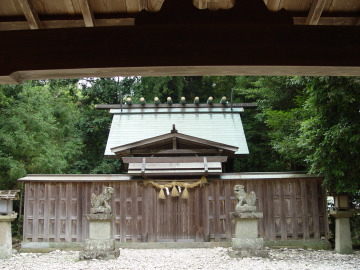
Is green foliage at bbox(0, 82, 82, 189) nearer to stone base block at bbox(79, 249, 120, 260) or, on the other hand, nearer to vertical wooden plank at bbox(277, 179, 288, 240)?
stone base block at bbox(79, 249, 120, 260)

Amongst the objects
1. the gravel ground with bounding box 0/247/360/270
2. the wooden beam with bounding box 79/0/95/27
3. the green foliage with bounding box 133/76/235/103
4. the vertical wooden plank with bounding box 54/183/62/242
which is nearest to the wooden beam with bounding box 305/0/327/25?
the wooden beam with bounding box 79/0/95/27

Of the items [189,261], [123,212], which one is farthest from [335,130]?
[123,212]

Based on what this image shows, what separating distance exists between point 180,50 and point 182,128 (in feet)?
41.6

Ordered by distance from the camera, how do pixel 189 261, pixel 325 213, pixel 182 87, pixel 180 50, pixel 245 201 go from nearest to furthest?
pixel 180 50, pixel 189 261, pixel 245 201, pixel 325 213, pixel 182 87

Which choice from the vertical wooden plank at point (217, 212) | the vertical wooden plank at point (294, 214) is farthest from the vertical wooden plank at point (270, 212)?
the vertical wooden plank at point (217, 212)

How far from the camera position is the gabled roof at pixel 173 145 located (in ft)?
42.0

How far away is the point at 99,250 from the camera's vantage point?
9578mm

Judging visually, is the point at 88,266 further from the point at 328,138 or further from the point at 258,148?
the point at 258,148

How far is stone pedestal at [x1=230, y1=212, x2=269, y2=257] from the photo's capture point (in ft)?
31.0

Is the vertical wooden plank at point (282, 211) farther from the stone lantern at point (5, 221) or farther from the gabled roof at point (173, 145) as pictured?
the stone lantern at point (5, 221)

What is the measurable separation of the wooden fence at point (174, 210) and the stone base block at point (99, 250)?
2.45 metres

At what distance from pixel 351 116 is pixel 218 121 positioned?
23.2 ft

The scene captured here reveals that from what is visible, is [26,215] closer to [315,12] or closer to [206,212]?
[206,212]

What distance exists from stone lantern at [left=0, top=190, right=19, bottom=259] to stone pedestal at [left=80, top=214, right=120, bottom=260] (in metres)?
2.28
